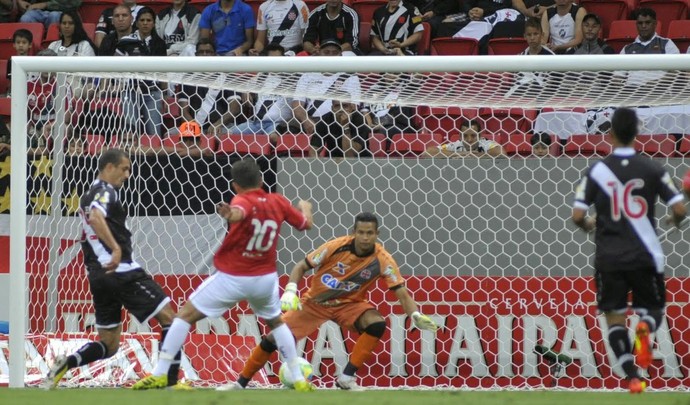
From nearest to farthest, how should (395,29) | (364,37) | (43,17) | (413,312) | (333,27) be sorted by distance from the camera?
1. (413,312)
2. (333,27)
3. (395,29)
4. (364,37)
5. (43,17)

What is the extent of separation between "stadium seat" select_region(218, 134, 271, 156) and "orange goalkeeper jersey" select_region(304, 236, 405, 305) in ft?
3.81

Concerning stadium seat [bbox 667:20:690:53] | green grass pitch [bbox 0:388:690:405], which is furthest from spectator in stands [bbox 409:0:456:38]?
green grass pitch [bbox 0:388:690:405]

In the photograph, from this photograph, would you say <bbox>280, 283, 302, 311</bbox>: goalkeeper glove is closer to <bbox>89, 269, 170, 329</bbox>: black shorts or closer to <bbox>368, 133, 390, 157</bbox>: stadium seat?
<bbox>89, 269, 170, 329</bbox>: black shorts

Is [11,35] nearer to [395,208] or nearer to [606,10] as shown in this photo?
[395,208]

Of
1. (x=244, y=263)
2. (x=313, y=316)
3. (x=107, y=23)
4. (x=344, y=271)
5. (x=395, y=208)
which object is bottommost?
(x=313, y=316)

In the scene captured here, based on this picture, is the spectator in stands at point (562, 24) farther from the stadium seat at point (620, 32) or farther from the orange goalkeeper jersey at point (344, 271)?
the orange goalkeeper jersey at point (344, 271)

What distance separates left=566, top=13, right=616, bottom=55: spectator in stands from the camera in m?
12.4

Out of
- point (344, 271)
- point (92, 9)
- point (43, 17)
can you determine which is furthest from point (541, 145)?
point (43, 17)

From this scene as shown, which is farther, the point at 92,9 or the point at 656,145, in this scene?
the point at 92,9

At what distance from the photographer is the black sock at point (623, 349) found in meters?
6.92

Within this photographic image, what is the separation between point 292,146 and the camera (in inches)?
400

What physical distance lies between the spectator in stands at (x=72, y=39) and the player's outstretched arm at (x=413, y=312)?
19.7ft

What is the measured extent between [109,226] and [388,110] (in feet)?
9.77

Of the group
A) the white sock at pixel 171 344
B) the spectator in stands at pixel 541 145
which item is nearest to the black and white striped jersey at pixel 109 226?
the white sock at pixel 171 344
